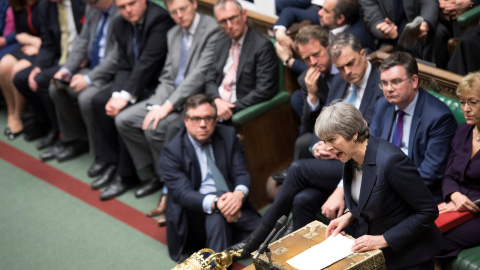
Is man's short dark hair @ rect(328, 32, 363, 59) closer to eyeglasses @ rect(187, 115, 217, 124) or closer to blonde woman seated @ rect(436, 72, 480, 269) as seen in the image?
blonde woman seated @ rect(436, 72, 480, 269)

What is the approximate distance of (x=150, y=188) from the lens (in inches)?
203

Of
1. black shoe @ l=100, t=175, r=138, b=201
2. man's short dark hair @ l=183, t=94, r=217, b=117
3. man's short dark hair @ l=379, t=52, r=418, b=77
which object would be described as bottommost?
black shoe @ l=100, t=175, r=138, b=201

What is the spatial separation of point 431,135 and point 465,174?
27 cm

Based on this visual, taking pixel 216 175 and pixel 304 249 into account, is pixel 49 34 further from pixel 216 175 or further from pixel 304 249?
pixel 304 249

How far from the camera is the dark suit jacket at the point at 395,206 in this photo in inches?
107

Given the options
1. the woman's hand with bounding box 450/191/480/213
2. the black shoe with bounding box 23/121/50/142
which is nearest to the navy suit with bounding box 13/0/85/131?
the black shoe with bounding box 23/121/50/142

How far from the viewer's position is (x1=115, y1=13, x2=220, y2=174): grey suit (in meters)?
4.88

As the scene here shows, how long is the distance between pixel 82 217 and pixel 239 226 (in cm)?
134

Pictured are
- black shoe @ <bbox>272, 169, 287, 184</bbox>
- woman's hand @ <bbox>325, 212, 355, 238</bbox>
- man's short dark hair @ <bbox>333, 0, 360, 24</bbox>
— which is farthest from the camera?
black shoe @ <bbox>272, 169, 287, 184</bbox>

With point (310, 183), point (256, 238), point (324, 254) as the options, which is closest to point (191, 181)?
point (256, 238)

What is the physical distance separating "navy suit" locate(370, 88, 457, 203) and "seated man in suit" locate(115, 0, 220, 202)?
1.74 metres

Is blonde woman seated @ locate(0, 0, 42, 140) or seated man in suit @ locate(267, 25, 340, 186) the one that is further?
blonde woman seated @ locate(0, 0, 42, 140)

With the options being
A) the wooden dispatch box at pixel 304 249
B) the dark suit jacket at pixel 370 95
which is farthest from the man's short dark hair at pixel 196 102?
the wooden dispatch box at pixel 304 249

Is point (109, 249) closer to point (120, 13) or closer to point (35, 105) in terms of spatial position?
point (120, 13)
